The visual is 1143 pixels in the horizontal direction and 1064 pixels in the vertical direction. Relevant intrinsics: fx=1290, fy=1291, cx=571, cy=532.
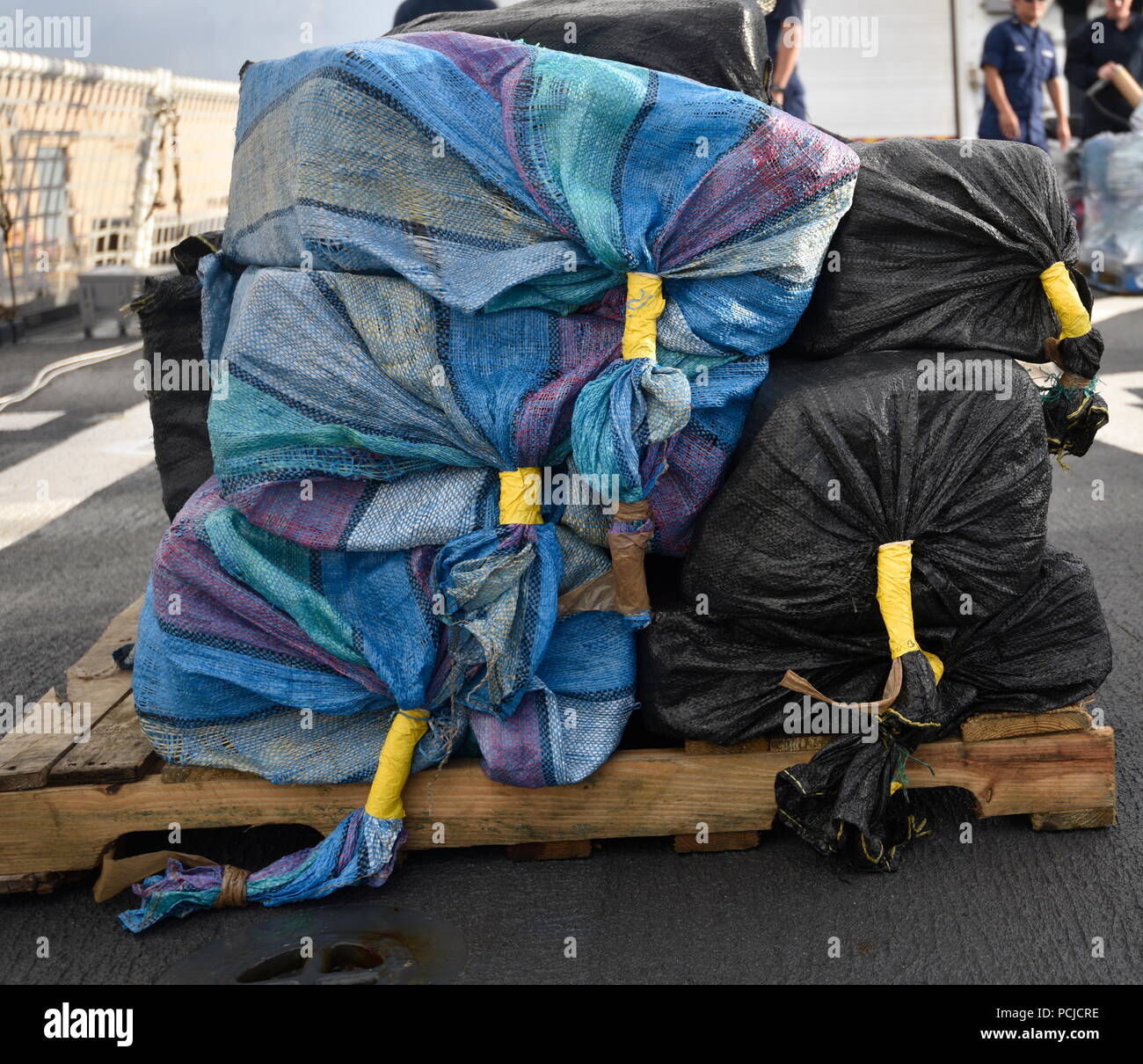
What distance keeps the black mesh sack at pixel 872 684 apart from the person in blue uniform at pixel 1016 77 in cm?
747

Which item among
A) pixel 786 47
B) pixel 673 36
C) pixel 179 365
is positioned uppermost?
pixel 786 47

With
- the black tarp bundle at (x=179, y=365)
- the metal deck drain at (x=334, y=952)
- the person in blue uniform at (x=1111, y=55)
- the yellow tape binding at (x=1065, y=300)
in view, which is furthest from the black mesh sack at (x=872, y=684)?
the person in blue uniform at (x=1111, y=55)

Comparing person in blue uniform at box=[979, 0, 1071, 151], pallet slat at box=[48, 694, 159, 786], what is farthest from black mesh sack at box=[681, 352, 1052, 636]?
person in blue uniform at box=[979, 0, 1071, 151]

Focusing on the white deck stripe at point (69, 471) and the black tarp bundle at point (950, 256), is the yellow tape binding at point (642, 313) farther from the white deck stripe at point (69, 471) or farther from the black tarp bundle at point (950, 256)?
the white deck stripe at point (69, 471)

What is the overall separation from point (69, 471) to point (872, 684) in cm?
448

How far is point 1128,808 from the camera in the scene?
2.76m

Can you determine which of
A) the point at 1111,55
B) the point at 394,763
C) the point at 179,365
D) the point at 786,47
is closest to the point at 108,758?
the point at 394,763

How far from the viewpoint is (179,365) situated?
340 centimetres

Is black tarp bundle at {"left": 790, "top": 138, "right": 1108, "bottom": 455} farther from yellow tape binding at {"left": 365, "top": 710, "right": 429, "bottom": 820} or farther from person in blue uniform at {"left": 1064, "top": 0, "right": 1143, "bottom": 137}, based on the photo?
person in blue uniform at {"left": 1064, "top": 0, "right": 1143, "bottom": 137}

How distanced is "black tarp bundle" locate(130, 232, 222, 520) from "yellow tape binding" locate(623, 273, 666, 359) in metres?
1.33

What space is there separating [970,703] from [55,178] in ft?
29.4

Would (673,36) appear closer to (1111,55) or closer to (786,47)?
(786,47)
